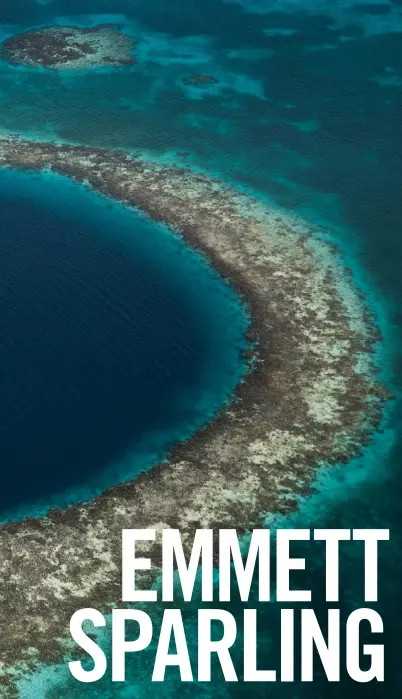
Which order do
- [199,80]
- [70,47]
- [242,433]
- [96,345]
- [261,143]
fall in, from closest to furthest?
[242,433] → [96,345] → [261,143] → [199,80] → [70,47]

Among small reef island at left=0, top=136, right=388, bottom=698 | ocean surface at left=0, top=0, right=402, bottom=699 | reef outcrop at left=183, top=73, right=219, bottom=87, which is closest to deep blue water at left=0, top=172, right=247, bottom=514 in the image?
ocean surface at left=0, top=0, right=402, bottom=699

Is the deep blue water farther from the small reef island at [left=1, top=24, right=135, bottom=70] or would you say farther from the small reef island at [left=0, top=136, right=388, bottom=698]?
the small reef island at [left=1, top=24, right=135, bottom=70]

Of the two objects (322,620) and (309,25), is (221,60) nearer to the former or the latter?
(309,25)

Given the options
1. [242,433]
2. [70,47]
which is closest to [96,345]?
[242,433]

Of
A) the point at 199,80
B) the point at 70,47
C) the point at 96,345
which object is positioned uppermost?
the point at 70,47

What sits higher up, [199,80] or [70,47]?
[70,47]

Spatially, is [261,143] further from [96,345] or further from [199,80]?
[96,345]

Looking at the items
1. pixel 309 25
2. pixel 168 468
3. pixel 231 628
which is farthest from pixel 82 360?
pixel 309 25
